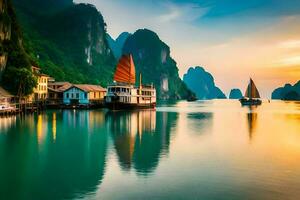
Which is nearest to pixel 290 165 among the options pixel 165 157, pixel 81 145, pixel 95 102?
pixel 165 157

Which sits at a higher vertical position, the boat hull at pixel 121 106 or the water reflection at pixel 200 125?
the boat hull at pixel 121 106

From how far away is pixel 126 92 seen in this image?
80.7 metres

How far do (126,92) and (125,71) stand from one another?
7.34 m

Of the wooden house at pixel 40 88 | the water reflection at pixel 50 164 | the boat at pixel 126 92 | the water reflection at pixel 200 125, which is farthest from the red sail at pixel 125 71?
the water reflection at pixel 50 164

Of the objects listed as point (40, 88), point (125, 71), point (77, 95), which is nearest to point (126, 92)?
point (125, 71)

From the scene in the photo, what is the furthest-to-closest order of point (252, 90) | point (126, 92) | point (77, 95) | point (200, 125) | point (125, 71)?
1. point (252, 90)
2. point (77, 95)
3. point (125, 71)
4. point (126, 92)
5. point (200, 125)

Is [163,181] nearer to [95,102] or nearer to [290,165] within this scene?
[290,165]

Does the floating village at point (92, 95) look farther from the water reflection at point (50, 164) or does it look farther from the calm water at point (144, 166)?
the calm water at point (144, 166)

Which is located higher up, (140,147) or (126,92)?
(126,92)

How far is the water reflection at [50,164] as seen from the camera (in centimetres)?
1786

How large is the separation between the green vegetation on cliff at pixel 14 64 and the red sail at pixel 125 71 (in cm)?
2015

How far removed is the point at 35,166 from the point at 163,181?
8.54 m

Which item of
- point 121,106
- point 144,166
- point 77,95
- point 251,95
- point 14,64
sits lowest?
point 144,166

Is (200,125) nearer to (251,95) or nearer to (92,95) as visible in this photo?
(92,95)
